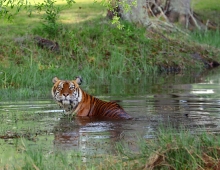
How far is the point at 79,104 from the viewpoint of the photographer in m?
12.8

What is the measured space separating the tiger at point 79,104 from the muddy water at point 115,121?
0.26 metres

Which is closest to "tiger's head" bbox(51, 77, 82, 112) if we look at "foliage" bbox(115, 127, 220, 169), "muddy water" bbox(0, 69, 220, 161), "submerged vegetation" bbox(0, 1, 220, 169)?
"muddy water" bbox(0, 69, 220, 161)

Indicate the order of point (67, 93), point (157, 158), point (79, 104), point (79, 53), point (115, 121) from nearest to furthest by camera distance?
1. point (157, 158)
2. point (115, 121)
3. point (67, 93)
4. point (79, 104)
5. point (79, 53)

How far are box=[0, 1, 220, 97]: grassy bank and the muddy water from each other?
1.55 m

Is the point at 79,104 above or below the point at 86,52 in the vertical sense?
below

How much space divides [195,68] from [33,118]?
41.5 feet

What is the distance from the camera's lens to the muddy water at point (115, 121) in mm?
10164

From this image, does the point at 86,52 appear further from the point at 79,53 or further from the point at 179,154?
the point at 179,154

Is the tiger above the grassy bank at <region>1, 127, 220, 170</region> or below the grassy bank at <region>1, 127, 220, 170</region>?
above

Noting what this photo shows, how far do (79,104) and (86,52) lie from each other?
30.7ft

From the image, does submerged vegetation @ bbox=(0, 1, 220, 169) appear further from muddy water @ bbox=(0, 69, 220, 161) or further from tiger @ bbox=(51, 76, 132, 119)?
tiger @ bbox=(51, 76, 132, 119)

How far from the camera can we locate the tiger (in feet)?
40.9

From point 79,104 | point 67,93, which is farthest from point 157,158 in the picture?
point 79,104

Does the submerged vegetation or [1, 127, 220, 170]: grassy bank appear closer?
[1, 127, 220, 170]: grassy bank
